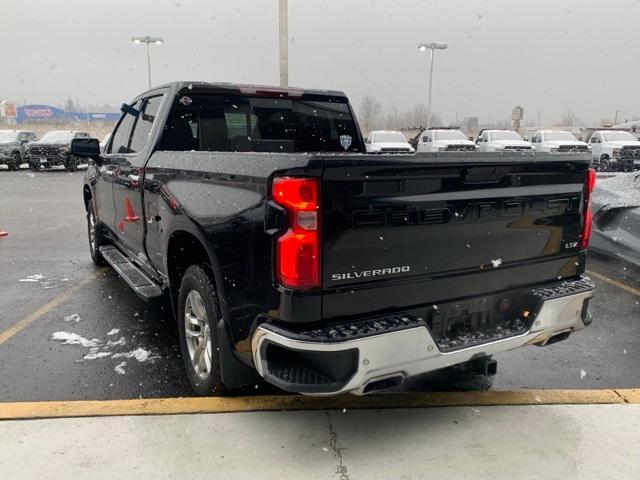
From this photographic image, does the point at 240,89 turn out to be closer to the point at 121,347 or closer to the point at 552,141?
the point at 121,347

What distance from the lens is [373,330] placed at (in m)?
2.43

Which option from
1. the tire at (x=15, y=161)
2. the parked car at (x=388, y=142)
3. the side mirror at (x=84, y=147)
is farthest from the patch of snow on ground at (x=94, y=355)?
the tire at (x=15, y=161)

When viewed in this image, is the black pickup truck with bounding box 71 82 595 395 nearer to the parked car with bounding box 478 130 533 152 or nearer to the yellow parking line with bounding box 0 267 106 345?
the yellow parking line with bounding box 0 267 106 345

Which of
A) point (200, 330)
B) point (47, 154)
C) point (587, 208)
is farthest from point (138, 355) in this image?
point (47, 154)

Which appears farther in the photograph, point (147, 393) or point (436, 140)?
point (436, 140)

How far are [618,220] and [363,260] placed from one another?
14.5ft

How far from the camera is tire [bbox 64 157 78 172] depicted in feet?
79.2

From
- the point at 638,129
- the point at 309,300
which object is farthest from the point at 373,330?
the point at 638,129

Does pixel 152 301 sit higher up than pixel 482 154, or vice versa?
pixel 482 154

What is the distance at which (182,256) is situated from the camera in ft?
11.5

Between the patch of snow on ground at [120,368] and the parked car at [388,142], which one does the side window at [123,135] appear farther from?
the parked car at [388,142]

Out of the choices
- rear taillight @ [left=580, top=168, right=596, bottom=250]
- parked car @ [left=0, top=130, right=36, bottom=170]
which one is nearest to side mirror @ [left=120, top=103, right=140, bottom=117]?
rear taillight @ [left=580, top=168, right=596, bottom=250]

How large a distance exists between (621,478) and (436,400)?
1.04 meters

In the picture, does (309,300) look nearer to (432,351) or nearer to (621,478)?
(432,351)
